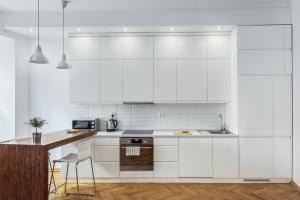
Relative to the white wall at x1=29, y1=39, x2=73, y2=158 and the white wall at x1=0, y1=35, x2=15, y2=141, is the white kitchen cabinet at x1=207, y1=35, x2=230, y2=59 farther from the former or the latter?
the white wall at x1=0, y1=35, x2=15, y2=141

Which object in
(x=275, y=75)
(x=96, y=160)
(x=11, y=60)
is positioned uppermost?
(x=11, y=60)

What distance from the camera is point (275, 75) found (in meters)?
3.97

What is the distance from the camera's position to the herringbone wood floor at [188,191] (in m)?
3.47

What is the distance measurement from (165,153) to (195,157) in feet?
1.69

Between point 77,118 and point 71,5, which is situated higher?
point 71,5

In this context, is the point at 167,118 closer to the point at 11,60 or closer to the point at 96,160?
the point at 96,160

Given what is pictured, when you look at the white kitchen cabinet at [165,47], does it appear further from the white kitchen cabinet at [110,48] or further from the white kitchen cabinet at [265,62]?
the white kitchen cabinet at [265,62]

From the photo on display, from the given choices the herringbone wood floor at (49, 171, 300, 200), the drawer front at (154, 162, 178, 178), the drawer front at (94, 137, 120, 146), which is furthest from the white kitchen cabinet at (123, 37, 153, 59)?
the herringbone wood floor at (49, 171, 300, 200)

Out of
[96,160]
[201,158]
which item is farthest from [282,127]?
[96,160]

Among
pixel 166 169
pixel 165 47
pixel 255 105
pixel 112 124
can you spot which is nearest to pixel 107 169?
pixel 112 124

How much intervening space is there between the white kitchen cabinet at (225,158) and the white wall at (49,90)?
294 cm

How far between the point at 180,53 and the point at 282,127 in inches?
85.0

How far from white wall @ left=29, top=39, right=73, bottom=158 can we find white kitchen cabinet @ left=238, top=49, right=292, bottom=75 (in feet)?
11.2

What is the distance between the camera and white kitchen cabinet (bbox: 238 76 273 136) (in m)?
3.97
